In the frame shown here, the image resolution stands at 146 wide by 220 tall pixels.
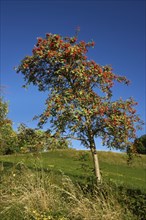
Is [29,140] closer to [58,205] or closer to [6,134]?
[58,205]

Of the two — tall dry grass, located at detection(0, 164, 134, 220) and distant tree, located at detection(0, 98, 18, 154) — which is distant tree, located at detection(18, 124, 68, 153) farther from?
tall dry grass, located at detection(0, 164, 134, 220)

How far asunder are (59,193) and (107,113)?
251 inches

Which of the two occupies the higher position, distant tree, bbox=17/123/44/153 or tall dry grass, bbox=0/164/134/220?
distant tree, bbox=17/123/44/153

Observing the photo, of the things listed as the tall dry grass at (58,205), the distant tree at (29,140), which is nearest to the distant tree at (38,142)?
the distant tree at (29,140)

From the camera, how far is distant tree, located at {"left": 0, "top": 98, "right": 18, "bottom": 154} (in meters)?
20.7

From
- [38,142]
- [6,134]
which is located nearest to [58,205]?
[38,142]

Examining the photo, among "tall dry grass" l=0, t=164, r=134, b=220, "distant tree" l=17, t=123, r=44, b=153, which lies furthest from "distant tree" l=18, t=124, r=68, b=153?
"tall dry grass" l=0, t=164, r=134, b=220

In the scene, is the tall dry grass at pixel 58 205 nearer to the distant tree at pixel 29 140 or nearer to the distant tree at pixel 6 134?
the distant tree at pixel 29 140

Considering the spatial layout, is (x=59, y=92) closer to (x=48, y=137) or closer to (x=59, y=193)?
(x=48, y=137)

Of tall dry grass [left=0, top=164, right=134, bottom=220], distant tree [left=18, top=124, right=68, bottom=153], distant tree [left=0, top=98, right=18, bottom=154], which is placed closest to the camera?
tall dry grass [left=0, top=164, right=134, bottom=220]

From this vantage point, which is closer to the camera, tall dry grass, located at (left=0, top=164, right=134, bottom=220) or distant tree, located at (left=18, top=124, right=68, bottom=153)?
tall dry grass, located at (left=0, top=164, right=134, bottom=220)

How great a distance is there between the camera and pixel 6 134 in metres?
30.1

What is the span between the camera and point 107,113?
58.1ft

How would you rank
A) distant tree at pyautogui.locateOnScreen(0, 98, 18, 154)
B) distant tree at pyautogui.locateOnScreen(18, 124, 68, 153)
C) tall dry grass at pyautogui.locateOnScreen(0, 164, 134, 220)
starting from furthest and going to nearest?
distant tree at pyautogui.locateOnScreen(0, 98, 18, 154) → distant tree at pyautogui.locateOnScreen(18, 124, 68, 153) → tall dry grass at pyautogui.locateOnScreen(0, 164, 134, 220)
